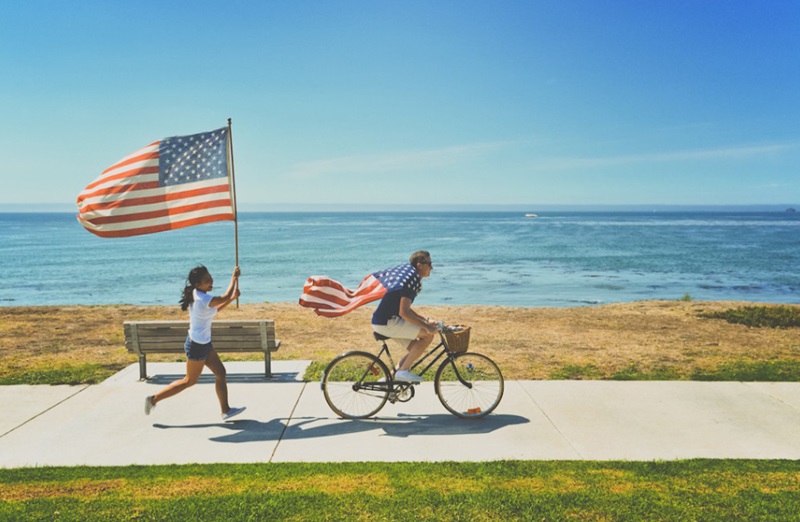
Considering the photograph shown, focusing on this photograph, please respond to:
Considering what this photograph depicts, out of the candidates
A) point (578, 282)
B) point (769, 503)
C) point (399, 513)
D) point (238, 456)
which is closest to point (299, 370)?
point (238, 456)

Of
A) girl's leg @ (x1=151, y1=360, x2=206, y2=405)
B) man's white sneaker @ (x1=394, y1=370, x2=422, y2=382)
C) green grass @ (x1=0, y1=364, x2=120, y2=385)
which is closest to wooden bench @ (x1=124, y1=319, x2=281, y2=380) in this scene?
green grass @ (x1=0, y1=364, x2=120, y2=385)

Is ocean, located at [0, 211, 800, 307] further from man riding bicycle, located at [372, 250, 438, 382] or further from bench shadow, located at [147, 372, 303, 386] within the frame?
man riding bicycle, located at [372, 250, 438, 382]

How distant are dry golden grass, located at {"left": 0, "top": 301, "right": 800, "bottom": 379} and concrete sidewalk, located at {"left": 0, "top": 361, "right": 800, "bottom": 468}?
137 centimetres

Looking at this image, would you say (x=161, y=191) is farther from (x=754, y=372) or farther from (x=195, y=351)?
(x=754, y=372)

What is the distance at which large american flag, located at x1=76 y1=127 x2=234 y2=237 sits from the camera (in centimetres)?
776

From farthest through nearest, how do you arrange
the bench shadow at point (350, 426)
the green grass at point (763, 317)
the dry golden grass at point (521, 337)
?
the green grass at point (763, 317) → the dry golden grass at point (521, 337) → the bench shadow at point (350, 426)

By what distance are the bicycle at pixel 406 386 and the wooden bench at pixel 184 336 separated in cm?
165

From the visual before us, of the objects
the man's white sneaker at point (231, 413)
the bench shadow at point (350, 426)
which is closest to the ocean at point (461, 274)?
the bench shadow at point (350, 426)

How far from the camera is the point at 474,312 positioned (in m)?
16.7

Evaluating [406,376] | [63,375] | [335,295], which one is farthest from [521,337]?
[63,375]

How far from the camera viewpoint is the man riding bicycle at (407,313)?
596cm

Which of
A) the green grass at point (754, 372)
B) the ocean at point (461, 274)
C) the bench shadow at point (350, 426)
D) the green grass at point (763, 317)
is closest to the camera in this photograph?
the bench shadow at point (350, 426)

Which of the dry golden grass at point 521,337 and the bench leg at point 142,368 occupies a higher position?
the bench leg at point 142,368

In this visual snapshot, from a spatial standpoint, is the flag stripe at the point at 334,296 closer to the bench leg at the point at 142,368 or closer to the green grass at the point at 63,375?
the bench leg at the point at 142,368
